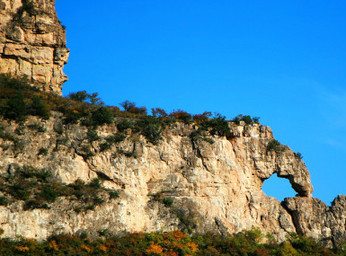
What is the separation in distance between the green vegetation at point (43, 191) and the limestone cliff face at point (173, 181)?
1.66ft

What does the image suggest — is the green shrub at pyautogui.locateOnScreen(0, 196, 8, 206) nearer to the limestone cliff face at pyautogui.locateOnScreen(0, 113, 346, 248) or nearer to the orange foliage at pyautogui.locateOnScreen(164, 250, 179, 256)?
the limestone cliff face at pyautogui.locateOnScreen(0, 113, 346, 248)

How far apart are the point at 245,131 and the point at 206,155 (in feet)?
16.6

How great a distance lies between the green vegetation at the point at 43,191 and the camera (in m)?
40.0

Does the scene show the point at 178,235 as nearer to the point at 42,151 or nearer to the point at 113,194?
the point at 113,194

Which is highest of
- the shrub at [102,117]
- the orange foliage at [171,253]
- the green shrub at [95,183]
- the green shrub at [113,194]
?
the shrub at [102,117]

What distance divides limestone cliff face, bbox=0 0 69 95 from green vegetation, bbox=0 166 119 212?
40.5 ft

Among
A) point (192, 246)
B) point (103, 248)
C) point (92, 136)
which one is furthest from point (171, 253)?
point (92, 136)

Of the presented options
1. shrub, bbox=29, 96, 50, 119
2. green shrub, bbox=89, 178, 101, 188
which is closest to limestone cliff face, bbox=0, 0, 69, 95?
shrub, bbox=29, 96, 50, 119

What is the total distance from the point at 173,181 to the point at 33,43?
1778cm

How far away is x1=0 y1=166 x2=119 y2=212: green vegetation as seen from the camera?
40.0m

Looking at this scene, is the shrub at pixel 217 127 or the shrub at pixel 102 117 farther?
the shrub at pixel 217 127

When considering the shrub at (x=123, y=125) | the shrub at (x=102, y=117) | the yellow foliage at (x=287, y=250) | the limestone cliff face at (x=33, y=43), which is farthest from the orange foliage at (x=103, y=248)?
the limestone cliff face at (x=33, y=43)

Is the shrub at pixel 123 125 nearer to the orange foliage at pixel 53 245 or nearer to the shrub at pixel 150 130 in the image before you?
the shrub at pixel 150 130

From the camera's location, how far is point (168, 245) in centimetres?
4231
